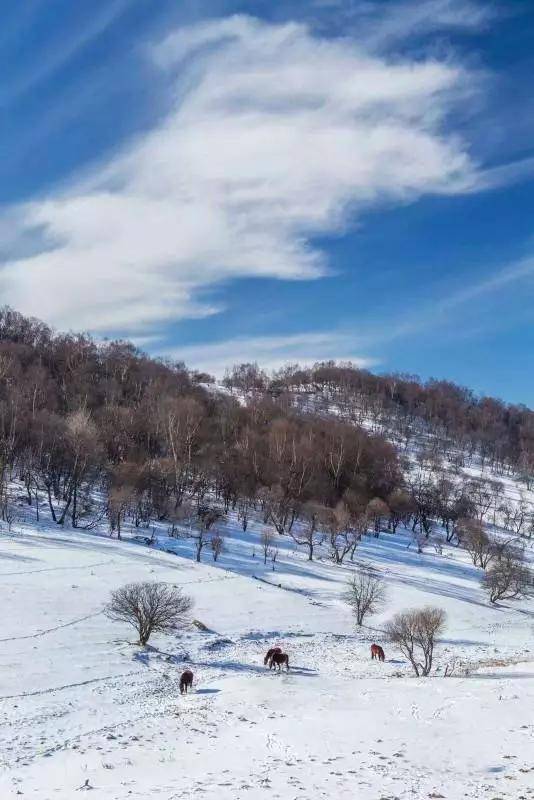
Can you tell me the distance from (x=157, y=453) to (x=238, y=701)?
6241 centimetres

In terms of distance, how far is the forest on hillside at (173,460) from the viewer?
57.6 metres

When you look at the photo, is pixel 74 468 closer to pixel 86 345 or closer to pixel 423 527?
pixel 423 527

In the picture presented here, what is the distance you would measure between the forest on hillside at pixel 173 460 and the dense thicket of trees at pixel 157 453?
20 centimetres

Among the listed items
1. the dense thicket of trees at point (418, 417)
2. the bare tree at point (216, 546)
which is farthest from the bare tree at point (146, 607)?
the dense thicket of trees at point (418, 417)

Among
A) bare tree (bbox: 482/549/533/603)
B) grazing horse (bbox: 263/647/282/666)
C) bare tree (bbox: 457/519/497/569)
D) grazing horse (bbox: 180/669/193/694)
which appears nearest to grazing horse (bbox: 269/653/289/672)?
grazing horse (bbox: 263/647/282/666)

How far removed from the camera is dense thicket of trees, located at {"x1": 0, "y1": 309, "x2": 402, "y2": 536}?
189ft

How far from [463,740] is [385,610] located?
26121 mm

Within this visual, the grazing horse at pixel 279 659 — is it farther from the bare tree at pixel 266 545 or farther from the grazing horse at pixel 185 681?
the bare tree at pixel 266 545

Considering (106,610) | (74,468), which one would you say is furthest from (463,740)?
(74,468)

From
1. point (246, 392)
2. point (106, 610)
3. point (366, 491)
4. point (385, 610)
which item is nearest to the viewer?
point (106, 610)

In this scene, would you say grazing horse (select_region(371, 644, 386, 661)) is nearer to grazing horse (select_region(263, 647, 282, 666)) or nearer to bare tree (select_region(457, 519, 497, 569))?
grazing horse (select_region(263, 647, 282, 666))

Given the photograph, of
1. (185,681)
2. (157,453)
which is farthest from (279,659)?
(157,453)

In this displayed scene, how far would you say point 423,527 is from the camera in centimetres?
8594

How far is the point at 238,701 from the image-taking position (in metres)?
20.2
